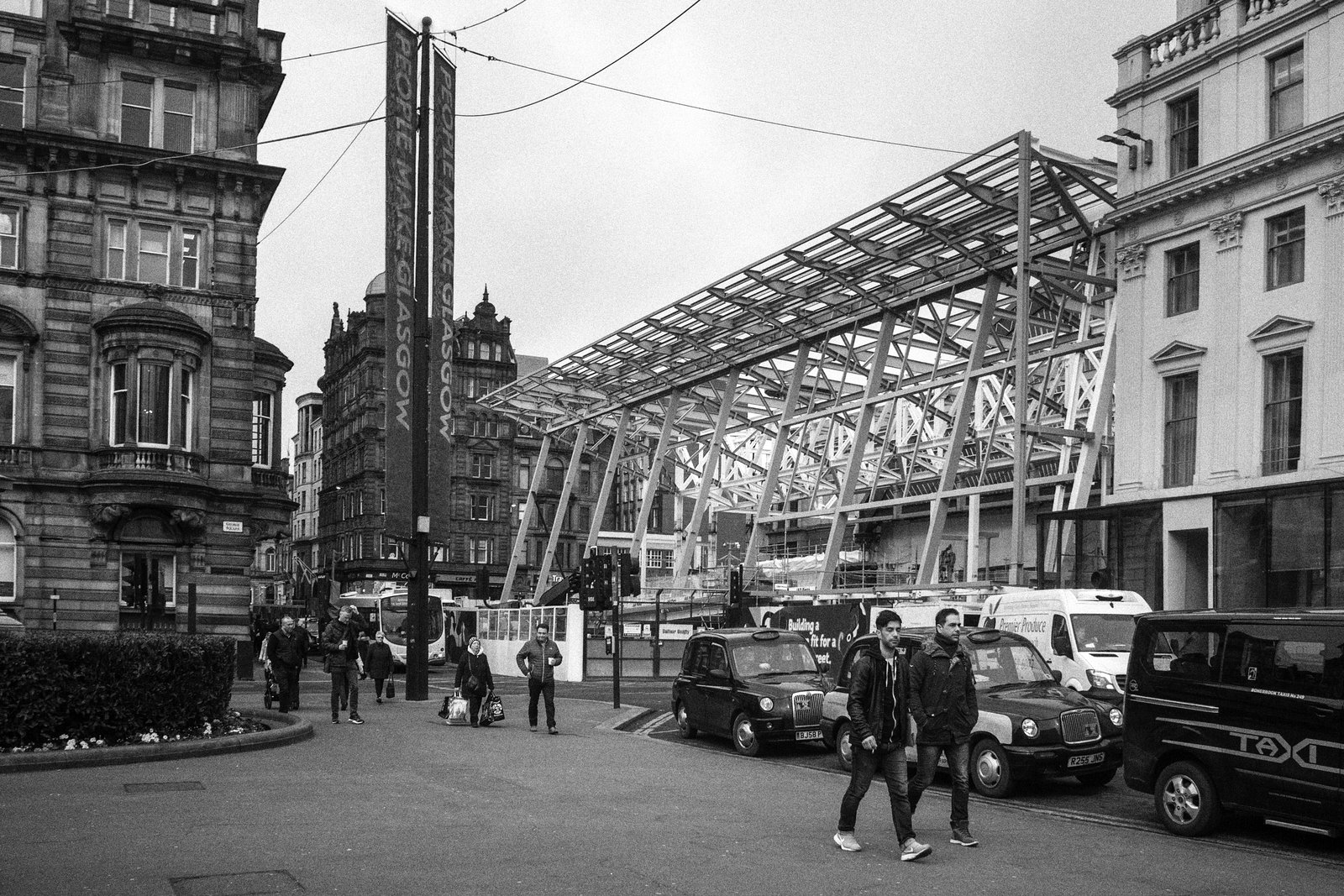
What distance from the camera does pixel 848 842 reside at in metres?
10.4

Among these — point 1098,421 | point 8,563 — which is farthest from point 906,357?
point 8,563

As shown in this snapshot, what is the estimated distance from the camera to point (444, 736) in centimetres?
1919

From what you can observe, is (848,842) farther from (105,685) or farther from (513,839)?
(105,685)

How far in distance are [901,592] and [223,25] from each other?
75.9 feet

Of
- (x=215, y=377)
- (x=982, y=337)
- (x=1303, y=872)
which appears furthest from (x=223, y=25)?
(x=1303, y=872)

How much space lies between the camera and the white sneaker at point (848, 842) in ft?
34.0

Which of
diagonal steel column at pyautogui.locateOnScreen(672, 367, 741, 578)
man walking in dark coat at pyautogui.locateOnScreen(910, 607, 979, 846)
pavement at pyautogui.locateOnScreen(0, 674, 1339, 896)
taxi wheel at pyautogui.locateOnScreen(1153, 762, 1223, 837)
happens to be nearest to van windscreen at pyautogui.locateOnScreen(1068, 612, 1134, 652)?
pavement at pyautogui.locateOnScreen(0, 674, 1339, 896)

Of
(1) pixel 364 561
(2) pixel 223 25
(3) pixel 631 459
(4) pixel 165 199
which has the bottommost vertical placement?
(1) pixel 364 561

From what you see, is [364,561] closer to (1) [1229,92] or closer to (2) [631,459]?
(2) [631,459]

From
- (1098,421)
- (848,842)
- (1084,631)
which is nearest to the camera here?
(848,842)

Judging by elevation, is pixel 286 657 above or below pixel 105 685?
below

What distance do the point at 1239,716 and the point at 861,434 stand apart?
28431 millimetres

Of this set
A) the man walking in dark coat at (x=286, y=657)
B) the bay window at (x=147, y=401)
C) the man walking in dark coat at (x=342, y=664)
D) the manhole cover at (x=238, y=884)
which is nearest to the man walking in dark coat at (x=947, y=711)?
the manhole cover at (x=238, y=884)

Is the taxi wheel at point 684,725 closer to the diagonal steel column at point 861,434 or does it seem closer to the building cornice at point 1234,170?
the building cornice at point 1234,170
